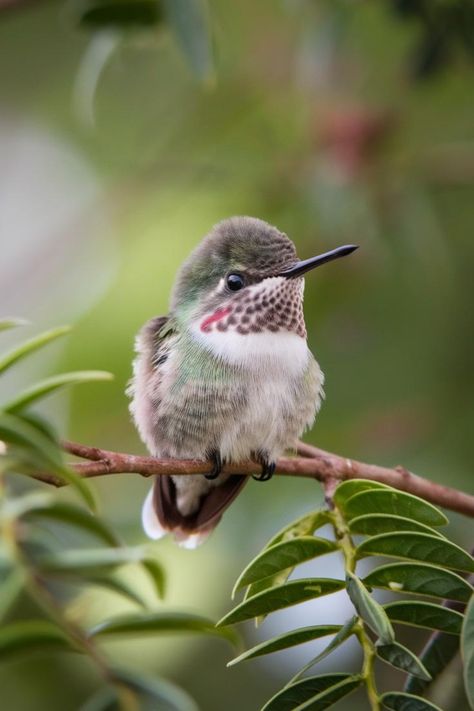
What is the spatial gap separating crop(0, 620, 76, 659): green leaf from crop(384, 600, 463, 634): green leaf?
0.41 metres

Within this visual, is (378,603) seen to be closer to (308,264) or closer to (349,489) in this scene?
(349,489)

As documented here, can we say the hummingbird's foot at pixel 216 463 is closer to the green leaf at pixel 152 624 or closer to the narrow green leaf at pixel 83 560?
the green leaf at pixel 152 624

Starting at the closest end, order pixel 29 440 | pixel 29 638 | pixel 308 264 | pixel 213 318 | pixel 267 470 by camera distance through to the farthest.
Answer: pixel 29 440 < pixel 29 638 < pixel 267 470 < pixel 308 264 < pixel 213 318

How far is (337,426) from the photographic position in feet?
13.0

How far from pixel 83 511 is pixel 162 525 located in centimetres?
130

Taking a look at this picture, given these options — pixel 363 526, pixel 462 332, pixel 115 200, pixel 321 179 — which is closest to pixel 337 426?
pixel 462 332

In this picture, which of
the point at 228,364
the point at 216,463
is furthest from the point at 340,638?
the point at 228,364

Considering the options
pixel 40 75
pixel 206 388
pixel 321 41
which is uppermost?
pixel 40 75

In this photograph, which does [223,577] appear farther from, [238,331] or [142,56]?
[142,56]

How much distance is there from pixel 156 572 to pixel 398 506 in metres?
0.33

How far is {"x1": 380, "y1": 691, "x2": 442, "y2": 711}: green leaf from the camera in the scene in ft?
4.19

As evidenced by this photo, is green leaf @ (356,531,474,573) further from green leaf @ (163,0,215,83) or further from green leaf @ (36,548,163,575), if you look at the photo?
green leaf @ (163,0,215,83)

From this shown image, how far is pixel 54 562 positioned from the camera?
1278 millimetres

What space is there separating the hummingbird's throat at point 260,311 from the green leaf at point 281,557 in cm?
98
